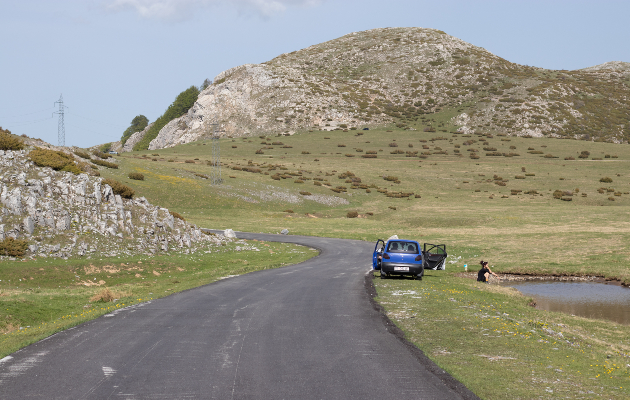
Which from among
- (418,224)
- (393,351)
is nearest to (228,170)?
(418,224)

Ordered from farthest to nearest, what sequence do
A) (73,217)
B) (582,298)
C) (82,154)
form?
(82,154) < (73,217) < (582,298)

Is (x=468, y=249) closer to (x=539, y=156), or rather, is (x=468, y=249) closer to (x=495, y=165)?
(x=495, y=165)

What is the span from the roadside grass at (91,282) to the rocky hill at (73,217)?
1.49 m

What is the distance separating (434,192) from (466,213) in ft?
79.8

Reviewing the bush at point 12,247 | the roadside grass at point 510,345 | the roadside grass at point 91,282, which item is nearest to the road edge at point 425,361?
the roadside grass at point 510,345

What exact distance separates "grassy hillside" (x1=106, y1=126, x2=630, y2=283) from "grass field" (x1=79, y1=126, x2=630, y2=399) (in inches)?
11.3

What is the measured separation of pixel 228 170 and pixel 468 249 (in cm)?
6469

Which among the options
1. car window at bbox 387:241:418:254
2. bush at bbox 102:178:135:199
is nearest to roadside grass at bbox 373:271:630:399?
car window at bbox 387:241:418:254

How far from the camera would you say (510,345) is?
13.0 meters

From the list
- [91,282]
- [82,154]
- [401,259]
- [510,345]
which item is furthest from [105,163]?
[510,345]

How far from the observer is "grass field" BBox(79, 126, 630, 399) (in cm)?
1221

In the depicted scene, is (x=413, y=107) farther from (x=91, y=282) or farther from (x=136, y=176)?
(x=91, y=282)

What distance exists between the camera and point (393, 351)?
12070 millimetres

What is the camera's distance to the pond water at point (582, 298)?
79.0 feet
